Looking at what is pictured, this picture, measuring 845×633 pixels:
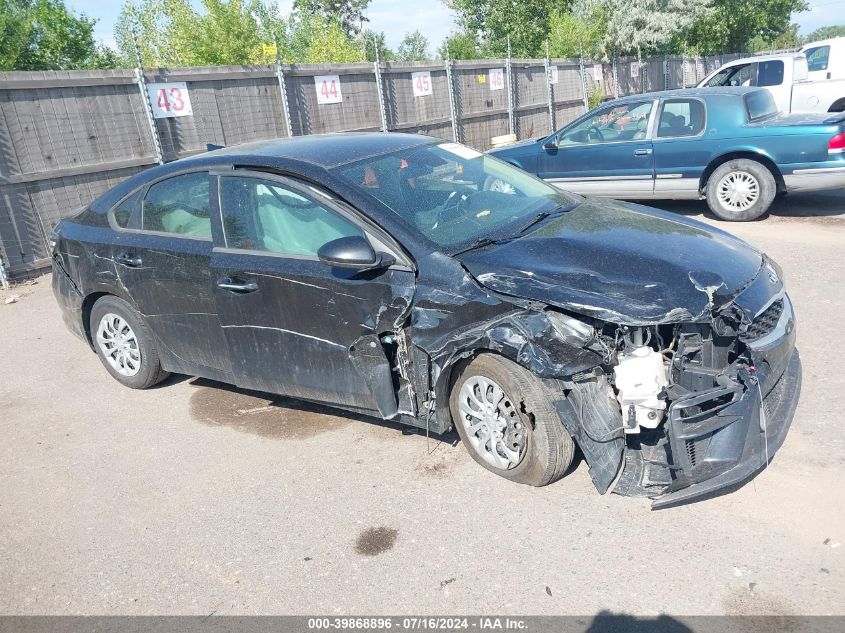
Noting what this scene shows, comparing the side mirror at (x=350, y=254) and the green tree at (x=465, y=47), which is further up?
the green tree at (x=465, y=47)

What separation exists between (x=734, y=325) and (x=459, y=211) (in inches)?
64.6

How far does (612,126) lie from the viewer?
9.16 meters

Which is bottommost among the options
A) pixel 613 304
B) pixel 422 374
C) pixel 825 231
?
pixel 825 231

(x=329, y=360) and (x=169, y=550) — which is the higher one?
(x=329, y=360)

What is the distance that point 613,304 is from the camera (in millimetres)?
3123

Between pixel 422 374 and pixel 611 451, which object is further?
pixel 422 374

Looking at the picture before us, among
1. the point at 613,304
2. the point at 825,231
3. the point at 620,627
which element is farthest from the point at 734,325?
the point at 825,231

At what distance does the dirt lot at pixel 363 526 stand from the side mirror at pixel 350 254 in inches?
48.3

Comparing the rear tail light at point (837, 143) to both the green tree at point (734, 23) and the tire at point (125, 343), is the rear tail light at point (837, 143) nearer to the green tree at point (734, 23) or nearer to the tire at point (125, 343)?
the tire at point (125, 343)

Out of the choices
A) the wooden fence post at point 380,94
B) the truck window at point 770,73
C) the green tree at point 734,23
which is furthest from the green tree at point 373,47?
the green tree at point 734,23

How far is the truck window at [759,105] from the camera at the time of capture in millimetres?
8398

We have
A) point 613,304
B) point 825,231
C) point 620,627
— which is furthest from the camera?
point 825,231

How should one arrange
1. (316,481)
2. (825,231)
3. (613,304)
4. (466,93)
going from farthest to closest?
(466,93), (825,231), (316,481), (613,304)

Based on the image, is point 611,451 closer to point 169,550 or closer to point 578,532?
point 578,532
